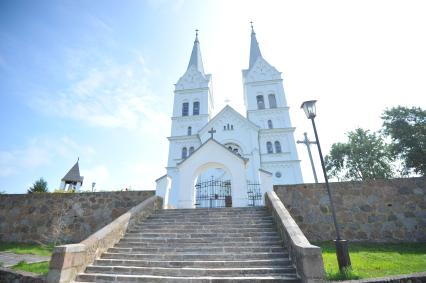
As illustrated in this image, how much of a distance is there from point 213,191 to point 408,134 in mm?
21196

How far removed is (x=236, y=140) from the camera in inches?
942

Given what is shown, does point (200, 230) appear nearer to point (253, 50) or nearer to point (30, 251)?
point (30, 251)

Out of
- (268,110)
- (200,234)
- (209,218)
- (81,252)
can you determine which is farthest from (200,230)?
(268,110)

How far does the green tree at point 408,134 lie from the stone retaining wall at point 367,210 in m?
16.5

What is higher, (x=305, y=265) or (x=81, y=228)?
(x=81, y=228)

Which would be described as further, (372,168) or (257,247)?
(372,168)

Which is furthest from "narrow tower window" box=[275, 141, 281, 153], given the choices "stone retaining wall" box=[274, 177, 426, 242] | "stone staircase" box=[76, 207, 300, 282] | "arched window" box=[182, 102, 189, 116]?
"stone staircase" box=[76, 207, 300, 282]

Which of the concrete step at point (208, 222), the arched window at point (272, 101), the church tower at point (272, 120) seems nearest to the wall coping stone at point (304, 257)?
the concrete step at point (208, 222)

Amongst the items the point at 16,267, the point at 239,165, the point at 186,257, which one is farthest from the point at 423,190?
the point at 16,267

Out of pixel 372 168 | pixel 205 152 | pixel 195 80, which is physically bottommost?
pixel 205 152

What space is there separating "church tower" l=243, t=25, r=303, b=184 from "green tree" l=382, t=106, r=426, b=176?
34.6 ft

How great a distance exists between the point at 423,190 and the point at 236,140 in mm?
16567

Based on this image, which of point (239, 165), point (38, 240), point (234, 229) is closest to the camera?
point (234, 229)

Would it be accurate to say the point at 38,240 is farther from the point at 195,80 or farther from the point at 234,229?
the point at 195,80
